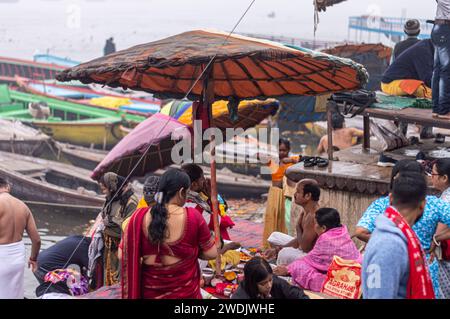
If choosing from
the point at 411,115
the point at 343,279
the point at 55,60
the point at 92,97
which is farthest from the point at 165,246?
the point at 55,60

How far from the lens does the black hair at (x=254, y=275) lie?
388cm

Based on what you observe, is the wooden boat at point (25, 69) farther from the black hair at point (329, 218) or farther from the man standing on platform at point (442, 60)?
the black hair at point (329, 218)

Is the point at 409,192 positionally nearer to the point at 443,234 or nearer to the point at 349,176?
the point at 443,234

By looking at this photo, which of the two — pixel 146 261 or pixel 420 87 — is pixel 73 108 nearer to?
pixel 420 87

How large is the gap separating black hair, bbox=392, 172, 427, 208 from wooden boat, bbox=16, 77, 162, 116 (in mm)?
17930

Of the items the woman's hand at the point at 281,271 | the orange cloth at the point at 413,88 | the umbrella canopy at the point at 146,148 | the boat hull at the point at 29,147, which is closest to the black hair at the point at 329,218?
the woman's hand at the point at 281,271

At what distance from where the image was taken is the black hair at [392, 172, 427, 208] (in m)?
3.19

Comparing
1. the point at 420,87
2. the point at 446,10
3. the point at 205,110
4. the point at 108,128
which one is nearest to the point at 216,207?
the point at 205,110

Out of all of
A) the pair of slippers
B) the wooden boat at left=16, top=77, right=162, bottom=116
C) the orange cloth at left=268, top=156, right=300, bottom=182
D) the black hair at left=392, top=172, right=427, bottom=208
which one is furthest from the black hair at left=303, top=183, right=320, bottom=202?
the wooden boat at left=16, top=77, right=162, bottom=116

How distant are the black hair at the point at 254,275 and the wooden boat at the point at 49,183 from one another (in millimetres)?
10287

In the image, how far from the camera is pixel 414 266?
121 inches

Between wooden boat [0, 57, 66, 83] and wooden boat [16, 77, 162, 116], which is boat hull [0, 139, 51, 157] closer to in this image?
wooden boat [16, 77, 162, 116]

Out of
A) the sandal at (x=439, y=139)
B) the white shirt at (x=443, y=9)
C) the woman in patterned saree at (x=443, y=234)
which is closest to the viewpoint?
the woman in patterned saree at (x=443, y=234)

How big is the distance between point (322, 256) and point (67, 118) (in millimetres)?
18553
